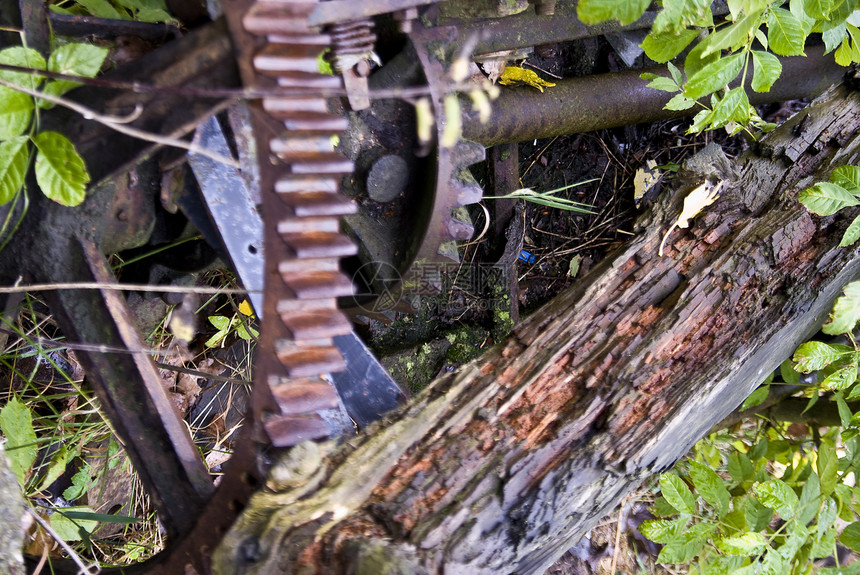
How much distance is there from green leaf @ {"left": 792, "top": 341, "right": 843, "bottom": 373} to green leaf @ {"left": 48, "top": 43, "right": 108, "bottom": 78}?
217cm

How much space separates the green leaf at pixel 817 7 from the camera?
5.57 ft

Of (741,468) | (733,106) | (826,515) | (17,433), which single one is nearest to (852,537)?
(826,515)

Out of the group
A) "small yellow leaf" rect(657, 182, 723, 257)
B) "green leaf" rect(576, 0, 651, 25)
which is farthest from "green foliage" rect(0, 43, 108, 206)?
"small yellow leaf" rect(657, 182, 723, 257)

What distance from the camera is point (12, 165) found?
1423 mm

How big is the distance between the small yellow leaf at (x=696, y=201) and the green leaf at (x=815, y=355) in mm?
548

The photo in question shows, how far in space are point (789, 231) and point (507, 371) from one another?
3.48 ft

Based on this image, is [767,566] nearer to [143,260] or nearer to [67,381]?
[143,260]

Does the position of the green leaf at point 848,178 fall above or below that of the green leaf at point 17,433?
above

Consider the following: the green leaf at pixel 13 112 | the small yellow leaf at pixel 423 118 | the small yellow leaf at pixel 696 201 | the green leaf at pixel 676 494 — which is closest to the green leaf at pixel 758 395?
the green leaf at pixel 676 494

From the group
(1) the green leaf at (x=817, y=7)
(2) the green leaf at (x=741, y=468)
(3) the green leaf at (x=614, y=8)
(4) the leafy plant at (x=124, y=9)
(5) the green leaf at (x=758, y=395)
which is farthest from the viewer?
(5) the green leaf at (x=758, y=395)

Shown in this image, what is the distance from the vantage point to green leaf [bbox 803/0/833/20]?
170 cm

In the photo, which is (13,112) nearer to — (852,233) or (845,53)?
(852,233)

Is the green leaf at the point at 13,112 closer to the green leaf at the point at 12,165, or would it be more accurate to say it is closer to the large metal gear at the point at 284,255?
the green leaf at the point at 12,165
